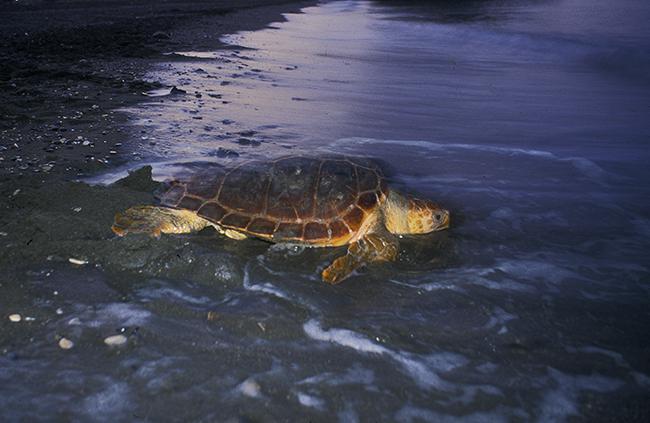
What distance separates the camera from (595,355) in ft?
7.87

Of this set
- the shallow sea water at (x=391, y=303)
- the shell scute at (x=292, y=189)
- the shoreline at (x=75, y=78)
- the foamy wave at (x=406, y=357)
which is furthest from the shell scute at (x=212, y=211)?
the shoreline at (x=75, y=78)

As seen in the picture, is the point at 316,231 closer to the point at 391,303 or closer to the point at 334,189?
the point at 334,189

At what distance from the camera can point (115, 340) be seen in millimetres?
2238

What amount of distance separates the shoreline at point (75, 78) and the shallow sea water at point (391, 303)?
0.53m

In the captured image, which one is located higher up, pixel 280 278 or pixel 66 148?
pixel 66 148

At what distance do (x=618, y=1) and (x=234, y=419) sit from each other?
34501mm

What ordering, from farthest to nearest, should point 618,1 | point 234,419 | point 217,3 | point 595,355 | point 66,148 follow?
point 618,1, point 217,3, point 66,148, point 595,355, point 234,419

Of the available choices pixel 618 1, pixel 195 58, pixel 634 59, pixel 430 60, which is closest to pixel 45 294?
pixel 195 58

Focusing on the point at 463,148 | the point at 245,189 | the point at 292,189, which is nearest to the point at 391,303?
the point at 292,189

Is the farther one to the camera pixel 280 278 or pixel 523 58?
pixel 523 58

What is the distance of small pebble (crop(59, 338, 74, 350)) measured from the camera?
7.07 ft

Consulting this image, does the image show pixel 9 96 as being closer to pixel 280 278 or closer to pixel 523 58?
pixel 280 278

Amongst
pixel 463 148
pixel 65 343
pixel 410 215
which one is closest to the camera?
pixel 65 343

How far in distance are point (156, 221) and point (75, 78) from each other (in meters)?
5.83
